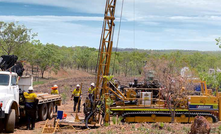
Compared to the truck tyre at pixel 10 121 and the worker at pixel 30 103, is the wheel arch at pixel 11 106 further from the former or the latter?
the worker at pixel 30 103

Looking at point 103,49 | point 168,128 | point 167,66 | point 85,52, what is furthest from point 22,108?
point 85,52

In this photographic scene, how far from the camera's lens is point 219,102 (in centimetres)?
1523

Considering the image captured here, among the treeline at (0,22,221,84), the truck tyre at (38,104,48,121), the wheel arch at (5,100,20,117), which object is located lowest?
the truck tyre at (38,104,48,121)

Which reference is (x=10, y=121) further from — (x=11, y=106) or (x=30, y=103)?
(x=30, y=103)

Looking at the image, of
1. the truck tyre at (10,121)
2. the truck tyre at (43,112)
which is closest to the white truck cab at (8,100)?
the truck tyre at (10,121)

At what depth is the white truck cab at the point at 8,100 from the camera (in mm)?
11000

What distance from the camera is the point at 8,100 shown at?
11.4m

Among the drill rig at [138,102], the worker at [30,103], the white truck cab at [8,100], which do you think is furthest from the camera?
the drill rig at [138,102]

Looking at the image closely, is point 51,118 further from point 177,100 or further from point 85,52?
point 85,52

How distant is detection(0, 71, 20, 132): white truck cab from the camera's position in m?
11.0

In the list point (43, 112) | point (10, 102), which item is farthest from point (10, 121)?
point (43, 112)

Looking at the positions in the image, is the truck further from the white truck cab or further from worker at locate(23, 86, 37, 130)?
worker at locate(23, 86, 37, 130)

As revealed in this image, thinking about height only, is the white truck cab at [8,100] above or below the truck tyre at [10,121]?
above

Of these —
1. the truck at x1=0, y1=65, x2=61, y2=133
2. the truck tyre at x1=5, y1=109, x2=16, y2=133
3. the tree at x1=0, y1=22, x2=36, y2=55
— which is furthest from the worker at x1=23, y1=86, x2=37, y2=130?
the tree at x1=0, y1=22, x2=36, y2=55
